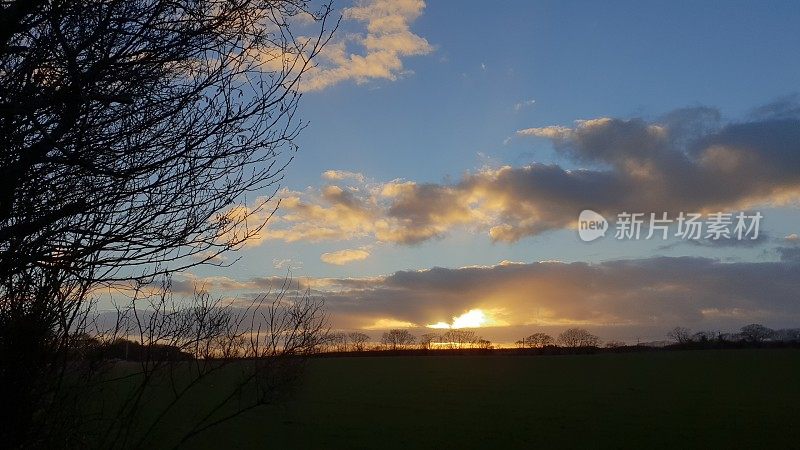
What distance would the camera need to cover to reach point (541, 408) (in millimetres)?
44406

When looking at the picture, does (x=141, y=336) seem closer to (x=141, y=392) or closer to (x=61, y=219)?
(x=141, y=392)

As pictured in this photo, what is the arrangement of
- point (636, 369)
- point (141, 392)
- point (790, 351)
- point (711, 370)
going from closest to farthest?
1. point (141, 392)
2. point (711, 370)
3. point (636, 369)
4. point (790, 351)

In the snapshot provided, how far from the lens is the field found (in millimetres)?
33281

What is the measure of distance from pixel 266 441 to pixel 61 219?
103ft

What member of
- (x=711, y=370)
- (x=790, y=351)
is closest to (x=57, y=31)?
(x=711, y=370)

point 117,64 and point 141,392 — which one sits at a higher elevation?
point 117,64

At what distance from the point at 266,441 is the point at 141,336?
29.0 m

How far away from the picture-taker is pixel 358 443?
32.9 m

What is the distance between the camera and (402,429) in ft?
122

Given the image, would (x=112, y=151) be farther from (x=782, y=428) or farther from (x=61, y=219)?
(x=782, y=428)

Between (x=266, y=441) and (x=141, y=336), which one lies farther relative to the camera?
(x=266, y=441)

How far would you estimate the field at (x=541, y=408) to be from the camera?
33281mm

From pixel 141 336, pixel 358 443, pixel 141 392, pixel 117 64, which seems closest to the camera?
pixel 117 64

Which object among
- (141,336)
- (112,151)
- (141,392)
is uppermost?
(112,151)
